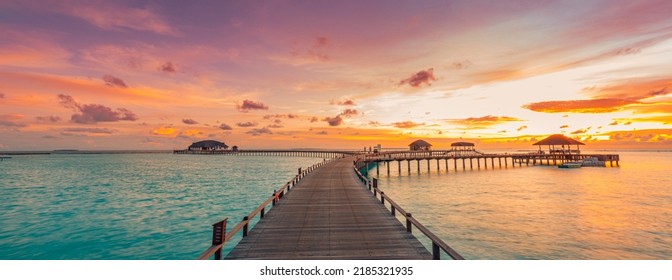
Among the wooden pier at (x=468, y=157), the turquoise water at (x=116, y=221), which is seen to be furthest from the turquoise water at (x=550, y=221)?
the wooden pier at (x=468, y=157)

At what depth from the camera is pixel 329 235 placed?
1074cm

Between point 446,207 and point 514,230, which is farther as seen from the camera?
point 446,207

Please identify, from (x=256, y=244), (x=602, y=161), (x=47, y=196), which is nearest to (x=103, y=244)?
(x=256, y=244)

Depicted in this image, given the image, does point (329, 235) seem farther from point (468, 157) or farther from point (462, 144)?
point (462, 144)

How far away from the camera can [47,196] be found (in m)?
36.8

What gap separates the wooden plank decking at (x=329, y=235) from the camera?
890 cm

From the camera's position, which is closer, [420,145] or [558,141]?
[558,141]

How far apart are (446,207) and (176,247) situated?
68.3 ft

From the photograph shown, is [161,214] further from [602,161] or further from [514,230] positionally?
[602,161]

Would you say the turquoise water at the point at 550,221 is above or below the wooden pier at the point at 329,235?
below

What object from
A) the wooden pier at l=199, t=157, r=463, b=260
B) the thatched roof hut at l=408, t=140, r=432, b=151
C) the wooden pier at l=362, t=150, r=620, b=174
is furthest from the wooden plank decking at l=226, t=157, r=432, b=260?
the thatched roof hut at l=408, t=140, r=432, b=151

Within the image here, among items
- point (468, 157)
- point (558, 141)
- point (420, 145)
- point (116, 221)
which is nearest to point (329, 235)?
point (116, 221)

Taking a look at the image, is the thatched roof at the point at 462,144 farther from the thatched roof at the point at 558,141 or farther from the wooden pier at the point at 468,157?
the thatched roof at the point at 558,141
